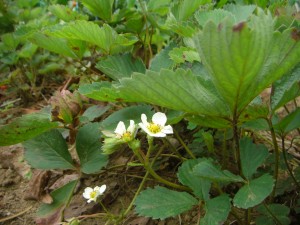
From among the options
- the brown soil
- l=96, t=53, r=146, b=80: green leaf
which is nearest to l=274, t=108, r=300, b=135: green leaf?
the brown soil

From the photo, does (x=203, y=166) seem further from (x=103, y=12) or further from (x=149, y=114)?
(x=103, y=12)

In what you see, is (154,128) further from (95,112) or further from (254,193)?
(95,112)

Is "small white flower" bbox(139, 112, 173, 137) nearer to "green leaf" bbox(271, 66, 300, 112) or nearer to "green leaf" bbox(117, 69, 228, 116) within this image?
"green leaf" bbox(117, 69, 228, 116)

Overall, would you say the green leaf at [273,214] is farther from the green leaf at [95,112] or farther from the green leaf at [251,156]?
the green leaf at [95,112]

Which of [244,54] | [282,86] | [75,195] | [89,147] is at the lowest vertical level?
[75,195]

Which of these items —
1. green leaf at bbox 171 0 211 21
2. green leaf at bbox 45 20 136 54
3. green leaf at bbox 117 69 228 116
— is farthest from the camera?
green leaf at bbox 171 0 211 21

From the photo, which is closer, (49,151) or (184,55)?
(184,55)

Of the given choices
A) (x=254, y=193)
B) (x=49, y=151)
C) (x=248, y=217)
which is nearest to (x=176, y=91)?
(x=254, y=193)
